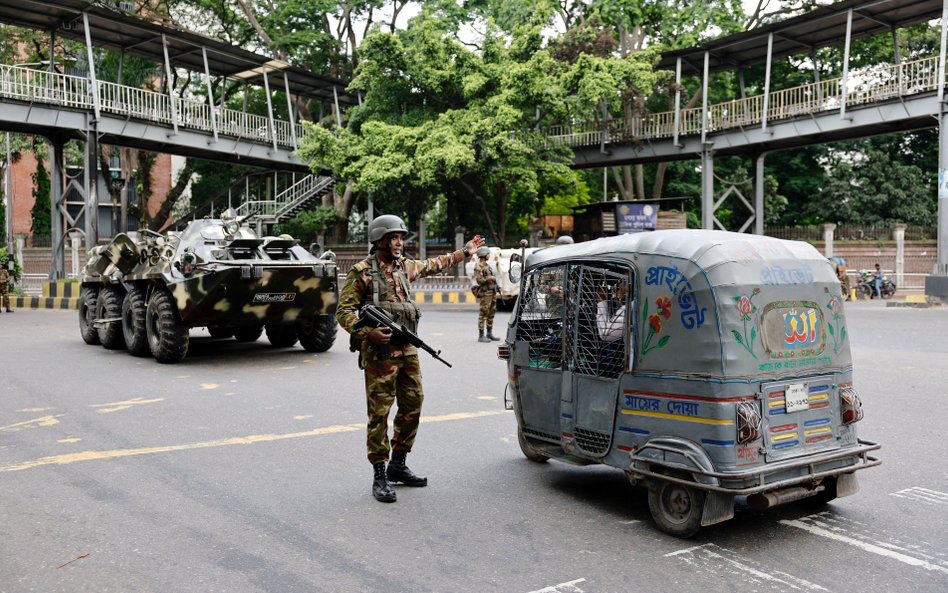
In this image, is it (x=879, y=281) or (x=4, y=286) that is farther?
(x=879, y=281)

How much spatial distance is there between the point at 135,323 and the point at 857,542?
1093 cm

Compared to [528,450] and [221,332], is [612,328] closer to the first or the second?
[528,450]

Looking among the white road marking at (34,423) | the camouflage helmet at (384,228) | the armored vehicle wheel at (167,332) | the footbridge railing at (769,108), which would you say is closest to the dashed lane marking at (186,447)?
the white road marking at (34,423)

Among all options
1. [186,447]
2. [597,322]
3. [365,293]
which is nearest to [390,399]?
[365,293]

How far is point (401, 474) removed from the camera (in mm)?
5742

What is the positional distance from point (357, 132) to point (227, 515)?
92.7ft

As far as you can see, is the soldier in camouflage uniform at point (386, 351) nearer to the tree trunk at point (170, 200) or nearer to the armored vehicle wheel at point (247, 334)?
the armored vehicle wheel at point (247, 334)

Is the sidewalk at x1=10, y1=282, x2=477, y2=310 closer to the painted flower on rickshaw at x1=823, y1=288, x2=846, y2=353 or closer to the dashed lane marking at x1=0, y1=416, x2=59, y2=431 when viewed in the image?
the dashed lane marking at x1=0, y1=416, x2=59, y2=431

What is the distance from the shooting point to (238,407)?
8.66 m

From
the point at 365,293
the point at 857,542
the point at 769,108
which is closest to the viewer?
the point at 857,542

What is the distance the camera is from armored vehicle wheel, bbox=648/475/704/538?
453cm

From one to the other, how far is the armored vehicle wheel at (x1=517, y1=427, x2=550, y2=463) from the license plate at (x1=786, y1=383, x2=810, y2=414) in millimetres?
1887

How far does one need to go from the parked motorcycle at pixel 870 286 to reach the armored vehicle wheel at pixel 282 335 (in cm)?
2047

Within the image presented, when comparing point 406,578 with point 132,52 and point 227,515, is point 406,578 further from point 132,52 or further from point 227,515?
point 132,52
